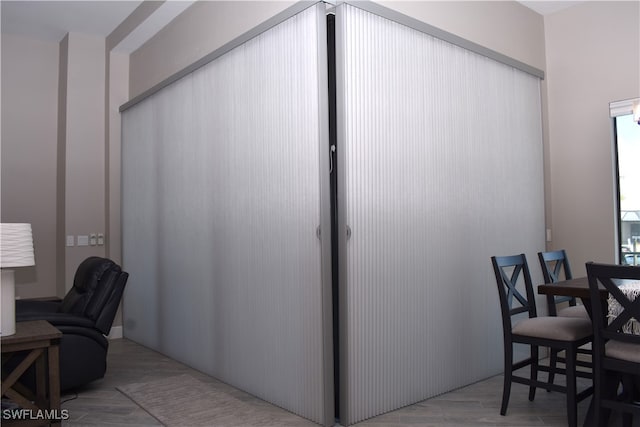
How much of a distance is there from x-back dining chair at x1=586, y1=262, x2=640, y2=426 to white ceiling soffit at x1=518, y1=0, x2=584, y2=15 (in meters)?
2.93

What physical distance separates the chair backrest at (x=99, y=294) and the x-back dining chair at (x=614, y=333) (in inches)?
125

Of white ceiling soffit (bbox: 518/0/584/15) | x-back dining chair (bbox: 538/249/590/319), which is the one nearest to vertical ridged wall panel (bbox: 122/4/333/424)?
x-back dining chair (bbox: 538/249/590/319)

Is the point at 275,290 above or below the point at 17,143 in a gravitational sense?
below

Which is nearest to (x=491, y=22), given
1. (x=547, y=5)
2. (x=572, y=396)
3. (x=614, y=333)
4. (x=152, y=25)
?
(x=547, y=5)

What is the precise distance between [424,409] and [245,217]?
1.74 m

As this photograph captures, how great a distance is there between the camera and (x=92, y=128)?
5.69m

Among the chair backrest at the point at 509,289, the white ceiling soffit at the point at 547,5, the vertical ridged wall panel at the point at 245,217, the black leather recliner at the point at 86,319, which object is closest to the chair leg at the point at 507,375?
the chair backrest at the point at 509,289

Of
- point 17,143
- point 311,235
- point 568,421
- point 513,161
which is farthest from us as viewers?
point 17,143

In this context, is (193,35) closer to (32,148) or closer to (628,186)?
(32,148)

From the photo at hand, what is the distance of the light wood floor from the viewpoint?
303 cm

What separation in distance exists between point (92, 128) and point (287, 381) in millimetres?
3924

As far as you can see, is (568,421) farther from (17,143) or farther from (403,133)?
(17,143)

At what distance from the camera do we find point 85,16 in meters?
5.20

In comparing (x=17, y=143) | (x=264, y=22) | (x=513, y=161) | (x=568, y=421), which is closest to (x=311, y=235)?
(x=264, y=22)
